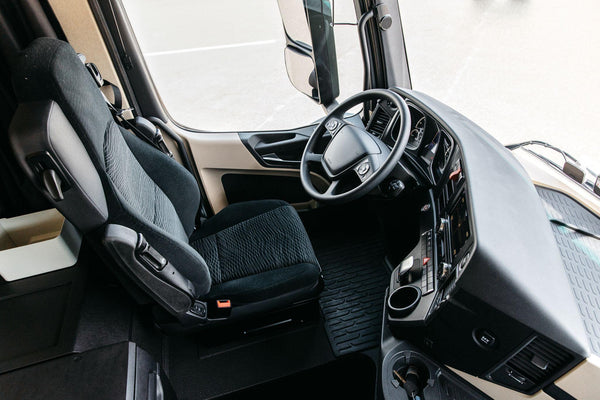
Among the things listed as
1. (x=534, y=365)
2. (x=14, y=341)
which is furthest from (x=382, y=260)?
(x=14, y=341)

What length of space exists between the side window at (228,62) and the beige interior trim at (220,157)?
135mm

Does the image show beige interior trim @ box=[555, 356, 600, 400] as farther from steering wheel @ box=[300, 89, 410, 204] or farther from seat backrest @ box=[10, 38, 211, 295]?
Answer: seat backrest @ box=[10, 38, 211, 295]

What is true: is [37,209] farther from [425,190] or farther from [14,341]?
[425,190]

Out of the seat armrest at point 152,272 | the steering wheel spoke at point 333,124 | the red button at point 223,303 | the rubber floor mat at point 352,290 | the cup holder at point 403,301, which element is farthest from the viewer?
the rubber floor mat at point 352,290

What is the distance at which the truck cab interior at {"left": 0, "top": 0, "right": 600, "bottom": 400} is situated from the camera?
852mm

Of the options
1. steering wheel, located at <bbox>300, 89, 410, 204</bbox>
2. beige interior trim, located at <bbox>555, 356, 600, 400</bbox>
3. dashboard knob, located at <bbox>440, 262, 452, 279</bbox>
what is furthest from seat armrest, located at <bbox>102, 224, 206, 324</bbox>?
beige interior trim, located at <bbox>555, 356, 600, 400</bbox>

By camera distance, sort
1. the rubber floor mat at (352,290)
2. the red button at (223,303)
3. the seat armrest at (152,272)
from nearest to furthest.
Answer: the seat armrest at (152,272) → the red button at (223,303) → the rubber floor mat at (352,290)

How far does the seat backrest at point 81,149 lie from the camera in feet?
2.60

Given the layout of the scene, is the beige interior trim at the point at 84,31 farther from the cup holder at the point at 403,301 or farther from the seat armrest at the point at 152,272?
the cup holder at the point at 403,301

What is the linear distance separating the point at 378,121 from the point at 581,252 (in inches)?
34.2

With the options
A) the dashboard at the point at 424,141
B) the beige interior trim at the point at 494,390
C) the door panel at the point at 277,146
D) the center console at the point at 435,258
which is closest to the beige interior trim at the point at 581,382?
the beige interior trim at the point at 494,390

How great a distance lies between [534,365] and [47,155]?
3.82ft

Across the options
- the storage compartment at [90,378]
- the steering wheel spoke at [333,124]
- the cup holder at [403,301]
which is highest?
the steering wheel spoke at [333,124]

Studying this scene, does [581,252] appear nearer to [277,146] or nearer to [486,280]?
[486,280]
